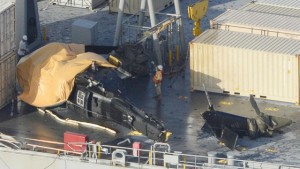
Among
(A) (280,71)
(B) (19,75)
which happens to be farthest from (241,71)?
(B) (19,75)

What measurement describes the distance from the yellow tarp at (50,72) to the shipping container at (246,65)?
4725 millimetres

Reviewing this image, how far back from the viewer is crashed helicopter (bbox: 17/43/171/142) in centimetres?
6125

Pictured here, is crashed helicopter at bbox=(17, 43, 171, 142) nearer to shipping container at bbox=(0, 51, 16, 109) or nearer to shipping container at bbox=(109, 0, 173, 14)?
shipping container at bbox=(0, 51, 16, 109)

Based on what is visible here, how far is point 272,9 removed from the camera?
70.8m

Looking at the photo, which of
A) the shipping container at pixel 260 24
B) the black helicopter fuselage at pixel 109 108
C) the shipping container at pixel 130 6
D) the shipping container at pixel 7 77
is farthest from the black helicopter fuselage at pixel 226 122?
the shipping container at pixel 130 6

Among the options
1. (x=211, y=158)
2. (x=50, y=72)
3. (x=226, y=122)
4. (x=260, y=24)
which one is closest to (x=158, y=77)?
(x=50, y=72)

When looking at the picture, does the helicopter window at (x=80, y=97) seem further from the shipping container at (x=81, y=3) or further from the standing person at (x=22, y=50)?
the shipping container at (x=81, y=3)

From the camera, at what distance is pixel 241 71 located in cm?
6494

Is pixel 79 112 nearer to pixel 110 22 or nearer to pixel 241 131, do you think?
pixel 241 131

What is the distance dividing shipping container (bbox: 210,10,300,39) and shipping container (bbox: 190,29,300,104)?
603mm

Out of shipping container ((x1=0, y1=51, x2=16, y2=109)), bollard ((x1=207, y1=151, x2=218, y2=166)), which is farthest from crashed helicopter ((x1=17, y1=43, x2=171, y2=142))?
bollard ((x1=207, y1=151, x2=218, y2=166))

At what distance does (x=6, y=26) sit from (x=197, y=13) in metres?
11.3

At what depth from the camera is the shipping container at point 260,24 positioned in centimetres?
6675

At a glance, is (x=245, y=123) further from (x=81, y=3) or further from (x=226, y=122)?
(x=81, y=3)
